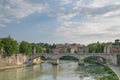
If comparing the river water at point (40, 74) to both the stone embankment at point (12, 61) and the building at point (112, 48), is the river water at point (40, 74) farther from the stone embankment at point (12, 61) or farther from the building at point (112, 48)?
the building at point (112, 48)

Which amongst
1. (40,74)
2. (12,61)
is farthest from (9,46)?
(40,74)

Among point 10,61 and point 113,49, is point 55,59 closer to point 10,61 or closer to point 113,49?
point 10,61

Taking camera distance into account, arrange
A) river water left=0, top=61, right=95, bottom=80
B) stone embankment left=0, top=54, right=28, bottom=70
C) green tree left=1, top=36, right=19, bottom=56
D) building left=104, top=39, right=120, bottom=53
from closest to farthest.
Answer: river water left=0, top=61, right=95, bottom=80
stone embankment left=0, top=54, right=28, bottom=70
green tree left=1, top=36, right=19, bottom=56
building left=104, top=39, right=120, bottom=53

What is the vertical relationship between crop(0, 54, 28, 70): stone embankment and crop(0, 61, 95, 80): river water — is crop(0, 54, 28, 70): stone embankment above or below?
above

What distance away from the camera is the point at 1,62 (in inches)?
1601

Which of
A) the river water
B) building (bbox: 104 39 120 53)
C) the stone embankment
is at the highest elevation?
building (bbox: 104 39 120 53)

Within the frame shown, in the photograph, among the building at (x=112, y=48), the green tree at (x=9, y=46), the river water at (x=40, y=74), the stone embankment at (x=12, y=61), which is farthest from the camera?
the building at (x=112, y=48)

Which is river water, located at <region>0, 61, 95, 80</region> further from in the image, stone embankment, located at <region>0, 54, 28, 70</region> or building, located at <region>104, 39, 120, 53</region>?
building, located at <region>104, 39, 120, 53</region>

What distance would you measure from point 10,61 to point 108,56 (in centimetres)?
1766

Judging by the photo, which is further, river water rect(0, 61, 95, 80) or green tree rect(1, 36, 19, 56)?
green tree rect(1, 36, 19, 56)

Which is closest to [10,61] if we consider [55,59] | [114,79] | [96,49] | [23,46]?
[23,46]

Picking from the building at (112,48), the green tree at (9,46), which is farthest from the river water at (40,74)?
the building at (112,48)

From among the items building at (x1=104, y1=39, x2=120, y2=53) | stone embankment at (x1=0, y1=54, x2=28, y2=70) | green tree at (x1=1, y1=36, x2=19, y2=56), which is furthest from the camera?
building at (x1=104, y1=39, x2=120, y2=53)

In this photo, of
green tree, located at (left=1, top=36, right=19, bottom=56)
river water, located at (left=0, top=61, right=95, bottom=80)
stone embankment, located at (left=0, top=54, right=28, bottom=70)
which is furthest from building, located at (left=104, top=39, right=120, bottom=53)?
green tree, located at (left=1, top=36, right=19, bottom=56)
